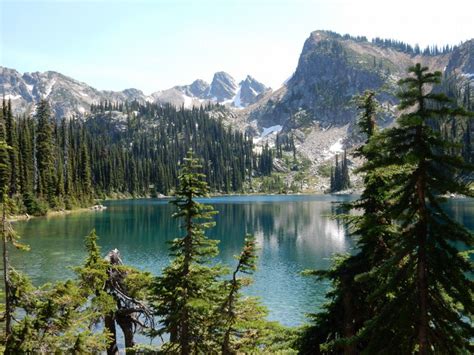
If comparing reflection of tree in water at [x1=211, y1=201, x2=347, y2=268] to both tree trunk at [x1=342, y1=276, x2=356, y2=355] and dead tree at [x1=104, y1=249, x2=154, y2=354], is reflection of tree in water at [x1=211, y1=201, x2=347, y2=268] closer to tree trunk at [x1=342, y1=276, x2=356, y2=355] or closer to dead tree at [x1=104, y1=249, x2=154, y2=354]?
dead tree at [x1=104, y1=249, x2=154, y2=354]

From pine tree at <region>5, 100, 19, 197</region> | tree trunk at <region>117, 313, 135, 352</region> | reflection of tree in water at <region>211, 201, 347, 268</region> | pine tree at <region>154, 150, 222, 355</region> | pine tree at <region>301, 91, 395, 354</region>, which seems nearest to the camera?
pine tree at <region>301, 91, 395, 354</region>

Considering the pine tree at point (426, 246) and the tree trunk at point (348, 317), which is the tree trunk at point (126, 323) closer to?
the tree trunk at point (348, 317)

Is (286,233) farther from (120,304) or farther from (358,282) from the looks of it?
(358,282)

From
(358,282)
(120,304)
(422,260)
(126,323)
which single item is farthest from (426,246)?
(126,323)

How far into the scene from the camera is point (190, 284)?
12891 mm

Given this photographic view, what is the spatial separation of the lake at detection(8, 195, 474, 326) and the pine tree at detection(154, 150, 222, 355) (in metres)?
8.10

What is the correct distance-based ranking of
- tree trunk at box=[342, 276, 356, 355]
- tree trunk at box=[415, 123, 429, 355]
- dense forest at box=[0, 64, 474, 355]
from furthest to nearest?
1. tree trunk at box=[342, 276, 356, 355]
2. dense forest at box=[0, 64, 474, 355]
3. tree trunk at box=[415, 123, 429, 355]

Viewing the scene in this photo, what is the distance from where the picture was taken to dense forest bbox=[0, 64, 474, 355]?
8047 millimetres

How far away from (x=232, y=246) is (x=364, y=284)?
54832mm

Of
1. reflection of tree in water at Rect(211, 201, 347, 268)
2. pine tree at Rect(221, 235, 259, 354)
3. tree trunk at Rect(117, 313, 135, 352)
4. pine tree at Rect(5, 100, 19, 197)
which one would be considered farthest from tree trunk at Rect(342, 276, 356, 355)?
pine tree at Rect(5, 100, 19, 197)

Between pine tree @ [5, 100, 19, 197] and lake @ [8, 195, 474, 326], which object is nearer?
lake @ [8, 195, 474, 326]

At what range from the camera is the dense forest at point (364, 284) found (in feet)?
26.4

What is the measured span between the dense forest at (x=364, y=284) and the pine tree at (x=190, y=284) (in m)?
0.04

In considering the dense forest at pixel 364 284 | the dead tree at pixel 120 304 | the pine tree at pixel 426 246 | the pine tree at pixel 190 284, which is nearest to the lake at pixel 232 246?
the dense forest at pixel 364 284
